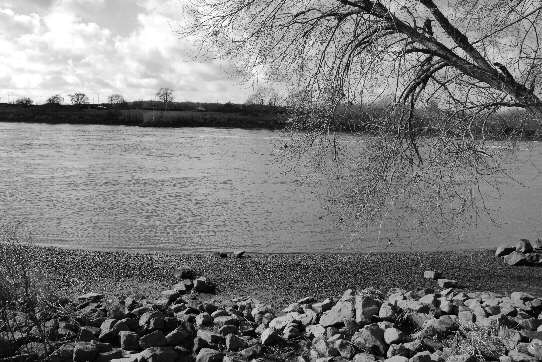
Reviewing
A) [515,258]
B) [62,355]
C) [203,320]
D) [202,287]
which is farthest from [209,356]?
[515,258]

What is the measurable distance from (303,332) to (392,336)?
1224mm

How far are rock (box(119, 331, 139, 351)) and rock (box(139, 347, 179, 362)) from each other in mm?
436

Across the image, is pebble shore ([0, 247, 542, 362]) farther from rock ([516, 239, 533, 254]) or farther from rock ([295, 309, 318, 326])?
rock ([516, 239, 533, 254])

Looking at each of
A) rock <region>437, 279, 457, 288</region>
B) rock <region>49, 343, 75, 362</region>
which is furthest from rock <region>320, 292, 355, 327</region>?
rock <region>437, 279, 457, 288</region>

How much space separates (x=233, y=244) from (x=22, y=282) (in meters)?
8.58

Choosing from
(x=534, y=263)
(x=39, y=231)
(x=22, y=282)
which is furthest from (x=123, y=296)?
(x=534, y=263)

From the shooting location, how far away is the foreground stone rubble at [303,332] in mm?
6609

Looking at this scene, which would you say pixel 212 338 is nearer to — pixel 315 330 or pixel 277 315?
pixel 315 330

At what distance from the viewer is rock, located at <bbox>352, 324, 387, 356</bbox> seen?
684 cm

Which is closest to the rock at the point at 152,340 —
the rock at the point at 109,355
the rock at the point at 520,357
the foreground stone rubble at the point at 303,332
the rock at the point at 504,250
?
the foreground stone rubble at the point at 303,332

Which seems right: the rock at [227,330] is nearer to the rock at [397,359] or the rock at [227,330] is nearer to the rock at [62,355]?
the rock at [62,355]

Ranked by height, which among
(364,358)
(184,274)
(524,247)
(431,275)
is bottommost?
A: (184,274)

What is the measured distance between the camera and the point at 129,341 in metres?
7.03

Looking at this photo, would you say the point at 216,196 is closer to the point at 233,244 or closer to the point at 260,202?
the point at 260,202
